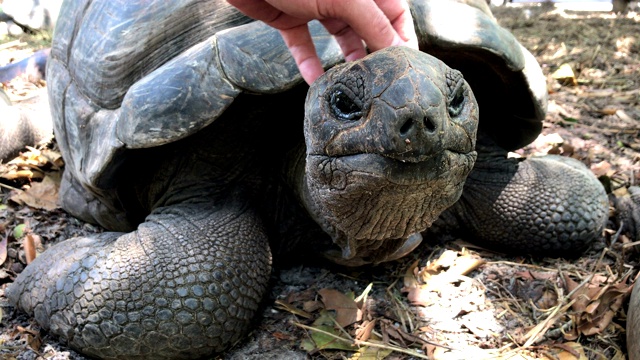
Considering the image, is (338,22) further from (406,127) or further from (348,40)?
(406,127)

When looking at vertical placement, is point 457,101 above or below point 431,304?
above

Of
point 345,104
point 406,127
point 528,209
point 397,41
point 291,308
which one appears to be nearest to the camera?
point 406,127

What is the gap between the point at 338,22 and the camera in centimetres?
180

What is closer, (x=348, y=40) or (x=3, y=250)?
(x=348, y=40)

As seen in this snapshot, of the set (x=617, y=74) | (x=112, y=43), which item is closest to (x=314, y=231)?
(x=112, y=43)

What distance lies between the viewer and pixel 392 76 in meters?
1.28

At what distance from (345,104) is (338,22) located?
535 millimetres

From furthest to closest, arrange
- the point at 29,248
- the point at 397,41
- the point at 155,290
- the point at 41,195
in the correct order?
1. the point at 41,195
2. the point at 29,248
3. the point at 155,290
4. the point at 397,41

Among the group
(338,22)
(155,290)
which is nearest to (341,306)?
(155,290)

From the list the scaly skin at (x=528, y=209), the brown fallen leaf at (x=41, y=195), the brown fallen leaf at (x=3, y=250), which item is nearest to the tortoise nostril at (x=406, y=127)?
the scaly skin at (x=528, y=209)

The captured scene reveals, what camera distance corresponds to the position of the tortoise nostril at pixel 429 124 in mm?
1242

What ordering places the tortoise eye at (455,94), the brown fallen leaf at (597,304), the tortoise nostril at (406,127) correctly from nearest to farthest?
the tortoise nostril at (406,127) < the tortoise eye at (455,94) < the brown fallen leaf at (597,304)

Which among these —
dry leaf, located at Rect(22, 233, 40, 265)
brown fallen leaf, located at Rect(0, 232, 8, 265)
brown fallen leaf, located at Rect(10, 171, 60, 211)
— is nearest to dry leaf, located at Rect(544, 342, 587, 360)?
dry leaf, located at Rect(22, 233, 40, 265)

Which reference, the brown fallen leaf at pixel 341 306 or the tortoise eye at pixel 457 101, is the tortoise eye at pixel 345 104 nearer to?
the tortoise eye at pixel 457 101
